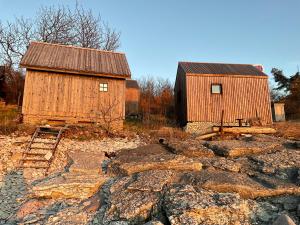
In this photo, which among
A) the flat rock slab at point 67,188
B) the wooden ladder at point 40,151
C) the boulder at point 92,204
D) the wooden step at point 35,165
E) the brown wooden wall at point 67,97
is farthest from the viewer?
the brown wooden wall at point 67,97

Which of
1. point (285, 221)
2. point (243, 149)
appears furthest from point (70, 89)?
point (285, 221)

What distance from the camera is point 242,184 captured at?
5.69 meters

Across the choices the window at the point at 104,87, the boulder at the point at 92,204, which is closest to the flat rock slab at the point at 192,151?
the boulder at the point at 92,204

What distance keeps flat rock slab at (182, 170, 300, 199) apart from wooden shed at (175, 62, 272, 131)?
1211 cm

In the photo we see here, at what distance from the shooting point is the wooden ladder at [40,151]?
29.6 ft

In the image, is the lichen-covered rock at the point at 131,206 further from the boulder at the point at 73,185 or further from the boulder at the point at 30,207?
the boulder at the point at 30,207

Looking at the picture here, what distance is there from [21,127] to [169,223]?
33.8ft

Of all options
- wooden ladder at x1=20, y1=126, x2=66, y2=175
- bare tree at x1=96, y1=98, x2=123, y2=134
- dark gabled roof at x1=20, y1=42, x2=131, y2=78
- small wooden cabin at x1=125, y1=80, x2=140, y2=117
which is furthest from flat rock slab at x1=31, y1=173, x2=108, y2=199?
small wooden cabin at x1=125, y1=80, x2=140, y2=117

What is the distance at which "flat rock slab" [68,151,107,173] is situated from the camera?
7677mm

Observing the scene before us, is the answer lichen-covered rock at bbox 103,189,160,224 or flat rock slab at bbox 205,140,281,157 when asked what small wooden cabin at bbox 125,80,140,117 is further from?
lichen-covered rock at bbox 103,189,160,224

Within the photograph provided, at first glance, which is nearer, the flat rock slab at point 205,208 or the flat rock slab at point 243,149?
the flat rock slab at point 205,208

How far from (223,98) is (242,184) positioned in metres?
13.6

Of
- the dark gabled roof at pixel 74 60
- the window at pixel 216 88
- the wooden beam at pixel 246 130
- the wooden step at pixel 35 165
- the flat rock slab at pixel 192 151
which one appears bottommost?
the wooden step at pixel 35 165

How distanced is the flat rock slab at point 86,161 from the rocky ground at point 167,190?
3 centimetres
